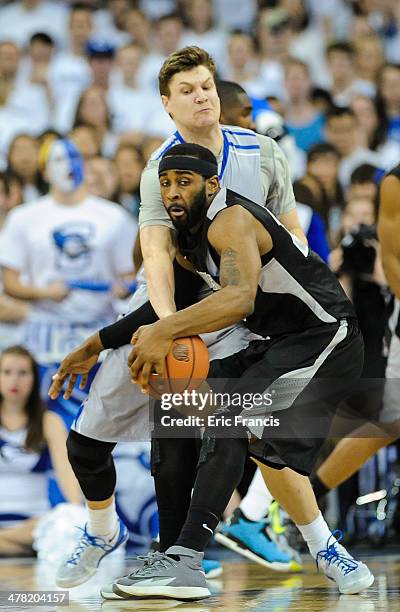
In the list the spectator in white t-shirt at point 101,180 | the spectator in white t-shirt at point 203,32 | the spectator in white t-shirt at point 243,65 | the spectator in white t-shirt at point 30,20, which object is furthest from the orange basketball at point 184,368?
the spectator in white t-shirt at point 30,20

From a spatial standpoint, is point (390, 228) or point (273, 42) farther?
point (273, 42)

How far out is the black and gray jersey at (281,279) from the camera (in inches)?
183

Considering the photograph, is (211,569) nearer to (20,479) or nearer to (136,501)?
(136,501)

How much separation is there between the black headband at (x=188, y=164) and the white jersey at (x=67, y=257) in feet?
11.7

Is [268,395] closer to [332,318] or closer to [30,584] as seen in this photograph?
Answer: [332,318]

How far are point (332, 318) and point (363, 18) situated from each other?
8295 millimetres

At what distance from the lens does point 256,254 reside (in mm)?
4477

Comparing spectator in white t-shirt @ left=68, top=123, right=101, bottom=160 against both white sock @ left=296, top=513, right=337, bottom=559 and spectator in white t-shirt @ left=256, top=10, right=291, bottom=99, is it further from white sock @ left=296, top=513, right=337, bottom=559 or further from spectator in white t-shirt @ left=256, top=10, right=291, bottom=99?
white sock @ left=296, top=513, right=337, bottom=559

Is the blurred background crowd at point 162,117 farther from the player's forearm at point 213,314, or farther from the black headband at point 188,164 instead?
the player's forearm at point 213,314

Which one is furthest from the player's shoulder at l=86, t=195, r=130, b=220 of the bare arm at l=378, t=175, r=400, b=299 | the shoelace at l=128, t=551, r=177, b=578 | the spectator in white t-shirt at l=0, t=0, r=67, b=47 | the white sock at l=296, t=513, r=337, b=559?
the spectator in white t-shirt at l=0, t=0, r=67, b=47

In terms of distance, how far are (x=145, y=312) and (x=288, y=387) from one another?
0.74 m

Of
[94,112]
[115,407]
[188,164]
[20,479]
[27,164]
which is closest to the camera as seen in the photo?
[188,164]

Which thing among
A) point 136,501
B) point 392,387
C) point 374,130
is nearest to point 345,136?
point 374,130

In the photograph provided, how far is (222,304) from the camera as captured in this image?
443 cm
